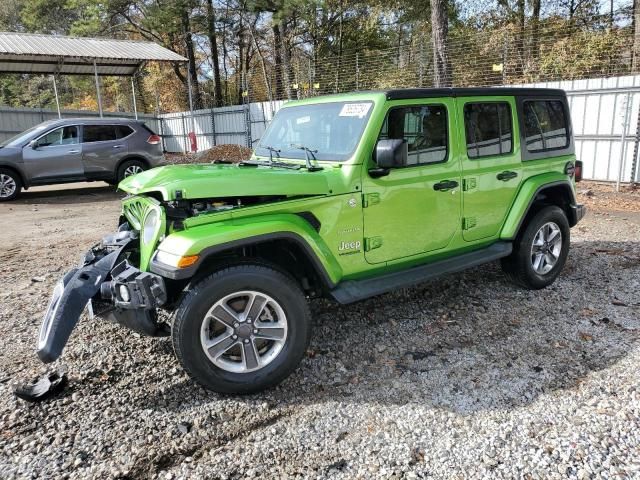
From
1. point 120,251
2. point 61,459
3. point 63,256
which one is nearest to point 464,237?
point 120,251

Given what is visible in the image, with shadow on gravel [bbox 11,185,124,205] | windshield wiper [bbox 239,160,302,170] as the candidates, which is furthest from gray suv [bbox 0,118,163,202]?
windshield wiper [bbox 239,160,302,170]

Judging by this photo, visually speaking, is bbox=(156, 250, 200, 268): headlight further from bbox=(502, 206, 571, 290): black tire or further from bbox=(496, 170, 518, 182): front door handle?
bbox=(502, 206, 571, 290): black tire

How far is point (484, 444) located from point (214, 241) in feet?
6.16

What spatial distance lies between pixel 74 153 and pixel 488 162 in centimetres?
1000

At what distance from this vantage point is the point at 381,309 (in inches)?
179

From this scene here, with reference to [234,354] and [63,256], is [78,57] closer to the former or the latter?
[63,256]

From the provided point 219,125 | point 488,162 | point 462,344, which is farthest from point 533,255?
point 219,125

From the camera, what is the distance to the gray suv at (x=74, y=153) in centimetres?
1103

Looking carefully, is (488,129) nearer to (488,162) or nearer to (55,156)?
(488,162)

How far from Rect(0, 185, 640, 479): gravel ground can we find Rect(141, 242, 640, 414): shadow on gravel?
1cm

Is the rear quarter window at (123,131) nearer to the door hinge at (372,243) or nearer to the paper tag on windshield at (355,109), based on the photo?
the paper tag on windshield at (355,109)

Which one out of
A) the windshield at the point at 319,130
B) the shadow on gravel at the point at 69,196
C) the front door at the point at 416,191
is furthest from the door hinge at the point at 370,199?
the shadow on gravel at the point at 69,196

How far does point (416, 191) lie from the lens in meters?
3.91

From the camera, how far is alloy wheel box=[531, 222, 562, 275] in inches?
195
